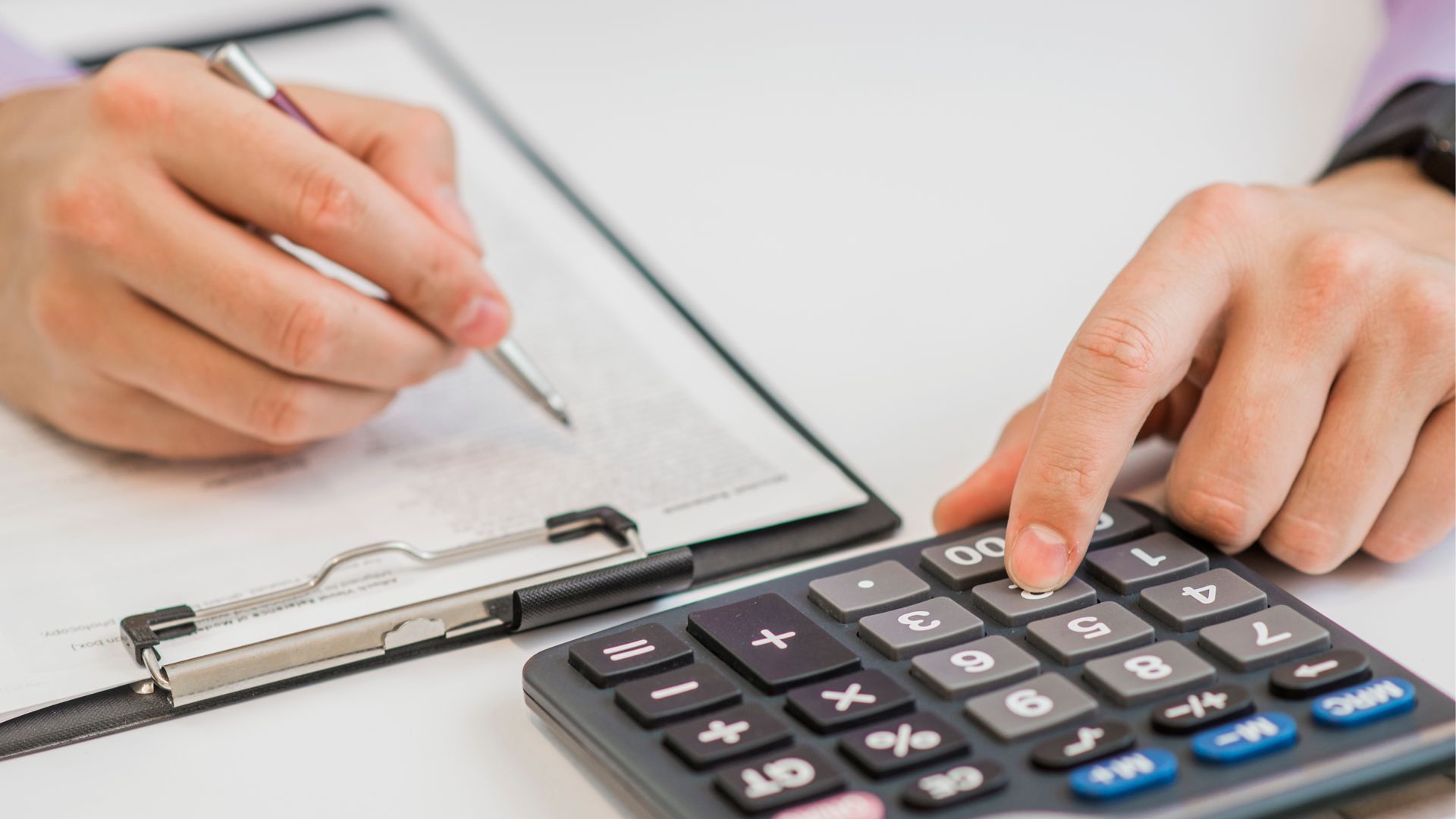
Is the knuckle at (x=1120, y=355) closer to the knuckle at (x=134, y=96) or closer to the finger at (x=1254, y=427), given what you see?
the finger at (x=1254, y=427)

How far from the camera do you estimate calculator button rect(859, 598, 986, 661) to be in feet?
1.44

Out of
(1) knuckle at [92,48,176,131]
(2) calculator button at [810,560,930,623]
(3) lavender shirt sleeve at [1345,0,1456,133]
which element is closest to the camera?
(2) calculator button at [810,560,930,623]

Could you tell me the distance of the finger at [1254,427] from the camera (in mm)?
504

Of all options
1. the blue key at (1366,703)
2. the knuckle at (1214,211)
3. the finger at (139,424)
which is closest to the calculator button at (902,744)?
the blue key at (1366,703)

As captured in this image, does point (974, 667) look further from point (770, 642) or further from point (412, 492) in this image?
point (412, 492)

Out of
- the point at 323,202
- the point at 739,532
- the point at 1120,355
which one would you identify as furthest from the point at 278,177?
the point at 1120,355

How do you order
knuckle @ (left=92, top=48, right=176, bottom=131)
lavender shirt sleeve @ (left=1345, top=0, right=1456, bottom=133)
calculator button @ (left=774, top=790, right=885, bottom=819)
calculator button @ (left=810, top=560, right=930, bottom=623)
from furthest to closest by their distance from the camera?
lavender shirt sleeve @ (left=1345, top=0, right=1456, bottom=133) → knuckle @ (left=92, top=48, right=176, bottom=131) → calculator button @ (left=810, top=560, right=930, bottom=623) → calculator button @ (left=774, top=790, right=885, bottom=819)

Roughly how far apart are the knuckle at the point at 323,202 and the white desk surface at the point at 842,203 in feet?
0.61

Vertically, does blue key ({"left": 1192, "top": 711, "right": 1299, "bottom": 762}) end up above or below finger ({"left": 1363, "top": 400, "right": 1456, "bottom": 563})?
above

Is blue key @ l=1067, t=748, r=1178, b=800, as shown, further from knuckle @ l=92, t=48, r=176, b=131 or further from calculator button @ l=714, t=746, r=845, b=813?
knuckle @ l=92, t=48, r=176, b=131

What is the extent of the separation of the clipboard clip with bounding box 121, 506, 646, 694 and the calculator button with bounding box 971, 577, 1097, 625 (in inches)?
5.2

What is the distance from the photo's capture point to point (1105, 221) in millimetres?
847

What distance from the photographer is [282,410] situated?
22.7 inches

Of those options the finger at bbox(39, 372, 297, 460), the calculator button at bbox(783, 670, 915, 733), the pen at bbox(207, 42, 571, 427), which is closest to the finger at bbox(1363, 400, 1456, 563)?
the calculator button at bbox(783, 670, 915, 733)
